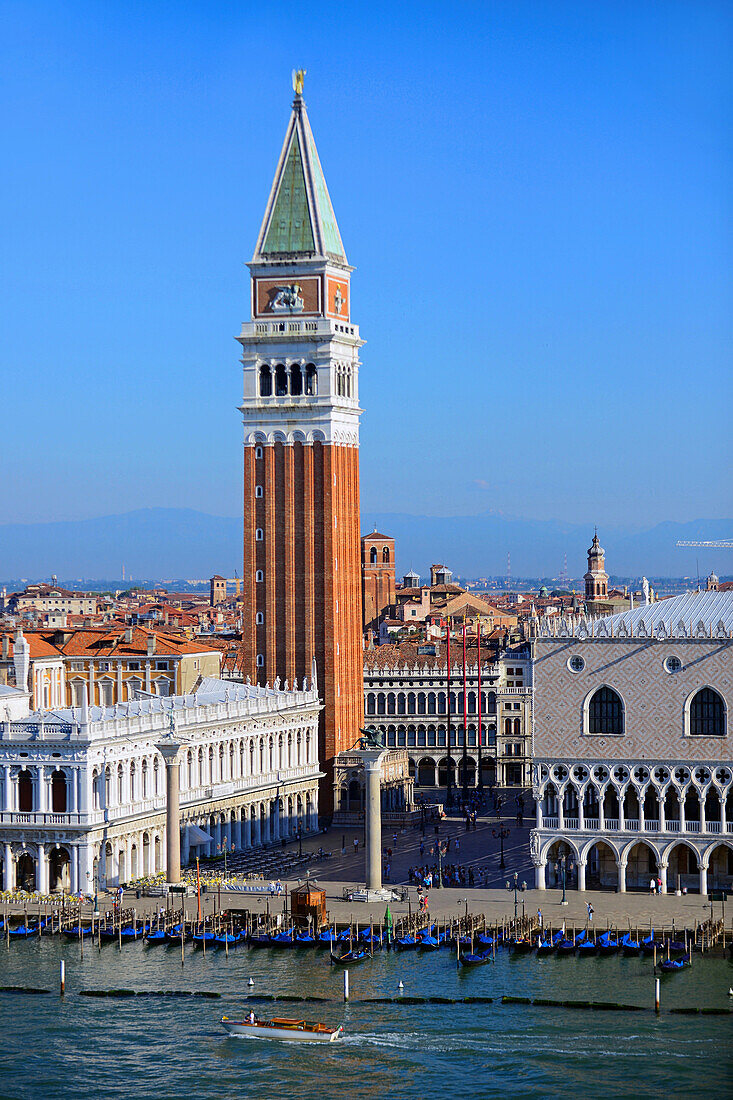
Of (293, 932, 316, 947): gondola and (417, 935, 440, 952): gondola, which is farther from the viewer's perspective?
(293, 932, 316, 947): gondola

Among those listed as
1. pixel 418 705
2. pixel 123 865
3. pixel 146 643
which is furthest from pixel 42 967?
pixel 418 705

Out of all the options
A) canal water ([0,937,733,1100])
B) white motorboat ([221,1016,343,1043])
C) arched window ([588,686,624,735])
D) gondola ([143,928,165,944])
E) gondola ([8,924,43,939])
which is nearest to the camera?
canal water ([0,937,733,1100])

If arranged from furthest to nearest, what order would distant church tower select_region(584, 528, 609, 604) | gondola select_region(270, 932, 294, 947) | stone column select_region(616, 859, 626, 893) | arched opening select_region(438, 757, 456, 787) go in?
distant church tower select_region(584, 528, 609, 604) → arched opening select_region(438, 757, 456, 787) → stone column select_region(616, 859, 626, 893) → gondola select_region(270, 932, 294, 947)

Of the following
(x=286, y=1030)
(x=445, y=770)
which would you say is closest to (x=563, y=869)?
(x=286, y=1030)

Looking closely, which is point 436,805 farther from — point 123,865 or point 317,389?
point 123,865

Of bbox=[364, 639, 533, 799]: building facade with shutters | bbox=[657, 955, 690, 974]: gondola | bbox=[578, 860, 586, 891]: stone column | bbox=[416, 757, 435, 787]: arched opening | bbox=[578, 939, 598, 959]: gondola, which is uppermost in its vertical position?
bbox=[364, 639, 533, 799]: building facade with shutters

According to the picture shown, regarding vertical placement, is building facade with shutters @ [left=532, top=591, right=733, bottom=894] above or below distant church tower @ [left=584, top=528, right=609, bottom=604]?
below

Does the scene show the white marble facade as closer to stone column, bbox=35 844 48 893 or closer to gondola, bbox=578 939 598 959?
stone column, bbox=35 844 48 893

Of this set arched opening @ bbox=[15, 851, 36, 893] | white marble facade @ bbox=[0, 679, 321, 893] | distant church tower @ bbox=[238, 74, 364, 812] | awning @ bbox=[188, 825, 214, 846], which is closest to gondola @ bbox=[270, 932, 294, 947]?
white marble facade @ bbox=[0, 679, 321, 893]
